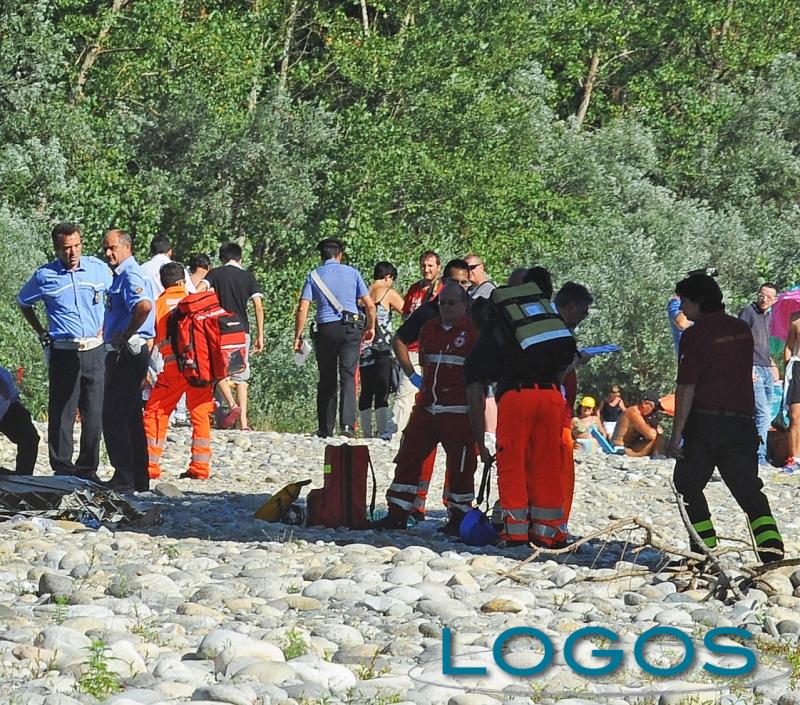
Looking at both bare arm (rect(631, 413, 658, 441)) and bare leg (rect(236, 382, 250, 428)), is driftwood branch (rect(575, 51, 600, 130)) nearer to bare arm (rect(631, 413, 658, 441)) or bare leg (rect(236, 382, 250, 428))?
bare arm (rect(631, 413, 658, 441))

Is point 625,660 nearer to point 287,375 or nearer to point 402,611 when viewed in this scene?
point 402,611

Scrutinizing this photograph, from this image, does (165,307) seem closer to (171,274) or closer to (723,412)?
(171,274)

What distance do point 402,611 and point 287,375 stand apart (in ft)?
55.9

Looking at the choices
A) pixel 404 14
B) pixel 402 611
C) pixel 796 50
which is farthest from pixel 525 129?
pixel 402 611

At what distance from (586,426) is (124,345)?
8452 mm

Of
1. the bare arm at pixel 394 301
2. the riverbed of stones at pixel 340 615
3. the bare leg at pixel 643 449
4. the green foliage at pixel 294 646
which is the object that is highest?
the bare arm at pixel 394 301

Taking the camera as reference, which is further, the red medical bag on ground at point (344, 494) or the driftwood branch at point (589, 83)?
the driftwood branch at point (589, 83)

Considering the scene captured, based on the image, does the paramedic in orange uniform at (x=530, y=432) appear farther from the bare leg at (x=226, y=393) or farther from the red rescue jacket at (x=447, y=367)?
the bare leg at (x=226, y=393)

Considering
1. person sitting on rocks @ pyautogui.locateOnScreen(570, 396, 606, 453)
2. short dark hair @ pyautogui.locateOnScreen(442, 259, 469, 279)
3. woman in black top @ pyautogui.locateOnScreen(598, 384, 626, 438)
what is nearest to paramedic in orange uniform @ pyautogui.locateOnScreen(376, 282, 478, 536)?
short dark hair @ pyautogui.locateOnScreen(442, 259, 469, 279)

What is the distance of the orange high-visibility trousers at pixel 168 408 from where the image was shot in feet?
43.5

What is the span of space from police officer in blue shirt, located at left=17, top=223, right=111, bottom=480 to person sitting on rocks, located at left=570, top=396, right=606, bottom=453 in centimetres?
706

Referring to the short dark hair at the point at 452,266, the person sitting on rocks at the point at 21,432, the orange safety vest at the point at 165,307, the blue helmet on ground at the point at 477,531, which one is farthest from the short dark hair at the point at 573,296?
the orange safety vest at the point at 165,307

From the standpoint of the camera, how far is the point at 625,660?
6492 millimetres

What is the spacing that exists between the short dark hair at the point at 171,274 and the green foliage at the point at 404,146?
21.5 feet
